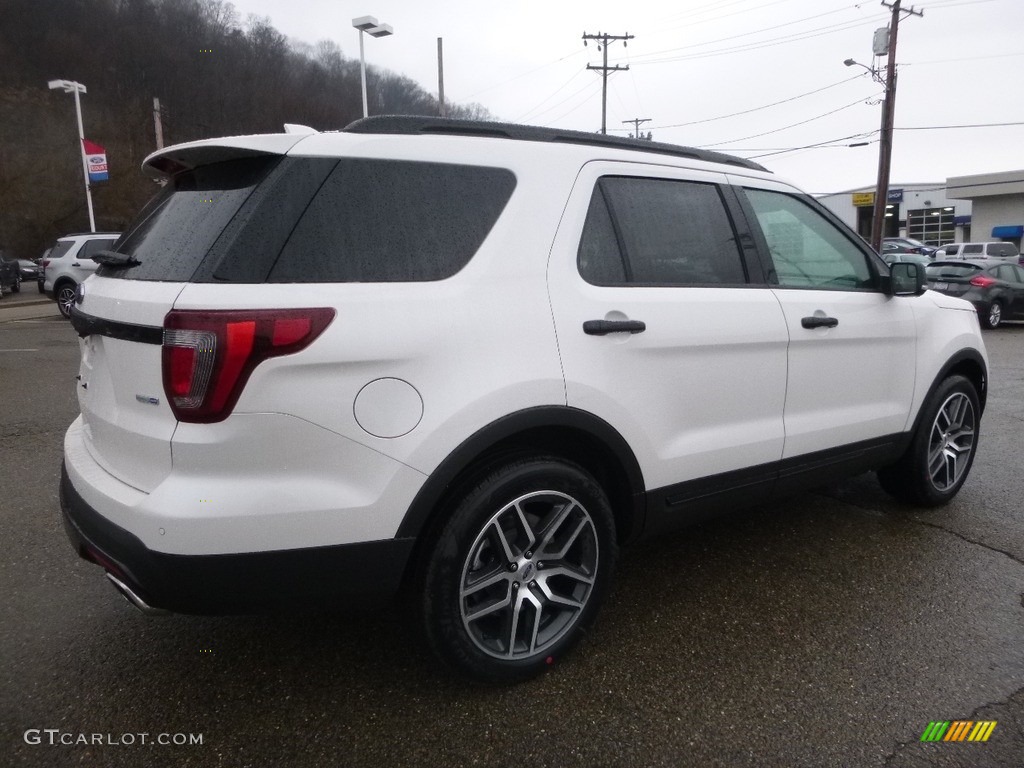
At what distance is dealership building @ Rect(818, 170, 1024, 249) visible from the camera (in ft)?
145

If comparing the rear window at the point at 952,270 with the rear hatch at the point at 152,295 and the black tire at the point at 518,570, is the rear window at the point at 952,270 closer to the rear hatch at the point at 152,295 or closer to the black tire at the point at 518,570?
the black tire at the point at 518,570

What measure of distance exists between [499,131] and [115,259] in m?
1.38

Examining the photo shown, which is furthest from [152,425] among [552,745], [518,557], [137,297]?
[552,745]

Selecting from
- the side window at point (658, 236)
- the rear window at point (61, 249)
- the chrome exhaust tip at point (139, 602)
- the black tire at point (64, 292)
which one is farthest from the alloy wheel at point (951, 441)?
the rear window at point (61, 249)

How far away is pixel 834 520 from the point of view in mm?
4227

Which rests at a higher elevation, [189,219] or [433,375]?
[189,219]

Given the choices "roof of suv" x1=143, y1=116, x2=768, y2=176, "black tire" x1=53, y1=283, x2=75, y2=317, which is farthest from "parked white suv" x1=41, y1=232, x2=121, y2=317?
"roof of suv" x1=143, y1=116, x2=768, y2=176

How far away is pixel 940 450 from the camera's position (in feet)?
14.1

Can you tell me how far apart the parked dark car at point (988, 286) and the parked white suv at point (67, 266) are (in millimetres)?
18453

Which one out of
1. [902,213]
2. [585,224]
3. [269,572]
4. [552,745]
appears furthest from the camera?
[902,213]

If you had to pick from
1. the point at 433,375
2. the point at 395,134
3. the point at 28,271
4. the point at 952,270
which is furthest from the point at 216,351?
the point at 28,271

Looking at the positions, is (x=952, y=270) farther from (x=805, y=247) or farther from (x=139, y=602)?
(x=139, y=602)

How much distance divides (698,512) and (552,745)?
1139 millimetres

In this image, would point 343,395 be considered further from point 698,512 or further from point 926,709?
point 926,709
